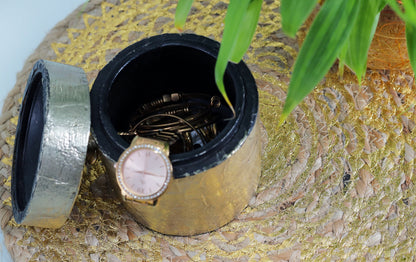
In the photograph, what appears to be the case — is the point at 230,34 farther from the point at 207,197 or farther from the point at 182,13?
the point at 207,197

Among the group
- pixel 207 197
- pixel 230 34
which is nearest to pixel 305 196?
pixel 207 197

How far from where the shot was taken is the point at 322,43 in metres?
0.40

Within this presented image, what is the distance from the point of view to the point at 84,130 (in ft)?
1.60

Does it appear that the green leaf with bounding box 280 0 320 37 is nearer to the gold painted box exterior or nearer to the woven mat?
the gold painted box exterior

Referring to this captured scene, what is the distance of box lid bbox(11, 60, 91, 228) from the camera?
48cm

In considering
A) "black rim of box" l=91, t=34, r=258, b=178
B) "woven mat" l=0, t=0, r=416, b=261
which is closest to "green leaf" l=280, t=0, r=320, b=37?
A: "black rim of box" l=91, t=34, r=258, b=178

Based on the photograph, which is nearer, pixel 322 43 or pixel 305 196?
pixel 322 43

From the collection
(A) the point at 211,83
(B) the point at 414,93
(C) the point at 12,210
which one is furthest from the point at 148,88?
(B) the point at 414,93

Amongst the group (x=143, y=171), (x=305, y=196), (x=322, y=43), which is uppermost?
(x=322, y=43)

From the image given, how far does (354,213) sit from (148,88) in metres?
0.26

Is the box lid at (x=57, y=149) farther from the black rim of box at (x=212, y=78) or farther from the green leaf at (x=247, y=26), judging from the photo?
the green leaf at (x=247, y=26)

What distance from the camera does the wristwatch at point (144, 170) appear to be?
1.52 feet

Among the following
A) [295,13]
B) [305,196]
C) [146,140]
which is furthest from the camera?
[305,196]

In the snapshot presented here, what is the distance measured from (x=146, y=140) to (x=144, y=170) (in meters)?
0.03
